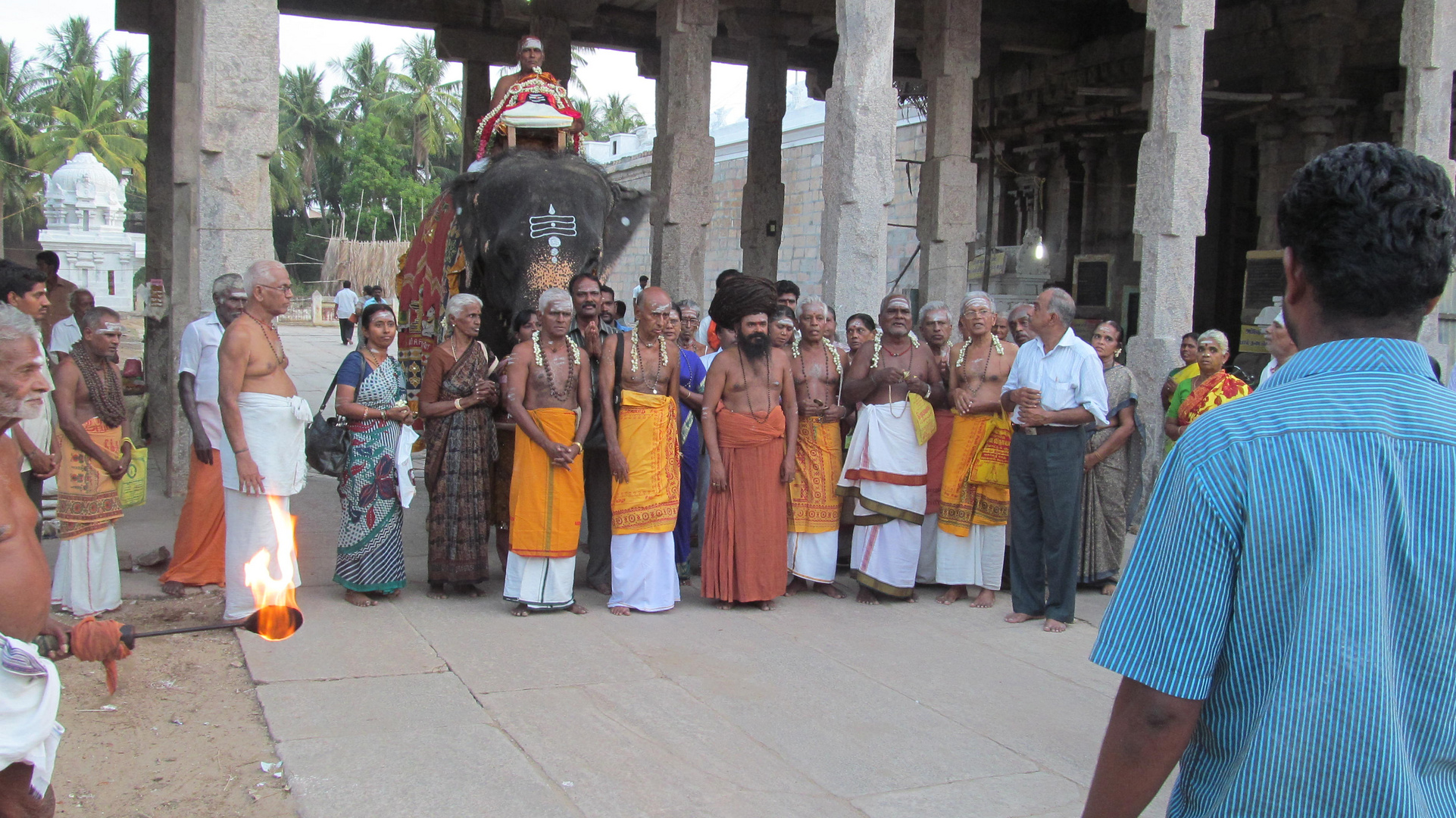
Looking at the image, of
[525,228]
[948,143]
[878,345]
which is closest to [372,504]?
[525,228]

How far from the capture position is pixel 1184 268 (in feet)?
28.6

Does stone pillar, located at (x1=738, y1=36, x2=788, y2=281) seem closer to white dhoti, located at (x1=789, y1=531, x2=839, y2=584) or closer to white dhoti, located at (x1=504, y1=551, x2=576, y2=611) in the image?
white dhoti, located at (x1=789, y1=531, x2=839, y2=584)

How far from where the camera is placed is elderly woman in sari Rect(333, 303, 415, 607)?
18.4 ft

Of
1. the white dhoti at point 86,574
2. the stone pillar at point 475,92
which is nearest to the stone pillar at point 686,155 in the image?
the stone pillar at point 475,92

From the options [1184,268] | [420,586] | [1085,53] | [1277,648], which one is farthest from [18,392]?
[1085,53]

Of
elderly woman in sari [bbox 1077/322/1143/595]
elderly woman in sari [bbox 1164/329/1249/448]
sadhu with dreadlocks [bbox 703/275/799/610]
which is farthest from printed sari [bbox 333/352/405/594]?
elderly woman in sari [bbox 1164/329/1249/448]

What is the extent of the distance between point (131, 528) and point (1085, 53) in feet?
41.4

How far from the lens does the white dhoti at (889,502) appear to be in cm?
618

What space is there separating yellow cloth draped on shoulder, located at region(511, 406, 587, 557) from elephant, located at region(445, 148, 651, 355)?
3.89ft

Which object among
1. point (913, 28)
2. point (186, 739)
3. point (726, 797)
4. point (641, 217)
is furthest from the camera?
point (913, 28)

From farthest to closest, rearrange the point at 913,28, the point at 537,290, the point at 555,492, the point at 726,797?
the point at 913,28 < the point at 537,290 < the point at 555,492 < the point at 726,797

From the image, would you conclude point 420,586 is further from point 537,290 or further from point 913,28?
point 913,28

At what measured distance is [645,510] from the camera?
5.75 metres

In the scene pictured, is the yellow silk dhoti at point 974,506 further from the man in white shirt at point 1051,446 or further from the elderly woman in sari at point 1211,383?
the elderly woman in sari at point 1211,383
